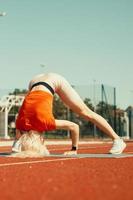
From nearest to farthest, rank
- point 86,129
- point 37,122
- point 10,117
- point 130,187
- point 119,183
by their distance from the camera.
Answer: point 130,187
point 119,183
point 37,122
point 86,129
point 10,117

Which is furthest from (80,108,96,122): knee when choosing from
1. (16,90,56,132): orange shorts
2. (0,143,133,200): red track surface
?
(0,143,133,200): red track surface

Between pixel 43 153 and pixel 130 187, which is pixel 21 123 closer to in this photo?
pixel 43 153

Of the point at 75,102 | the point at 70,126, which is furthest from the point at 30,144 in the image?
the point at 75,102

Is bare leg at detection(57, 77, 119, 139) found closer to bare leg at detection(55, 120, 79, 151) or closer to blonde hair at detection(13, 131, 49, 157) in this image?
bare leg at detection(55, 120, 79, 151)

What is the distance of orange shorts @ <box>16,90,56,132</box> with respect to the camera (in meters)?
9.57

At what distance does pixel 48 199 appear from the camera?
4090 mm

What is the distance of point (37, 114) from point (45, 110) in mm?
174

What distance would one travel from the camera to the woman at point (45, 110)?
9609mm

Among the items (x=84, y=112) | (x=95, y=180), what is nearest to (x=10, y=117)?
(x=84, y=112)

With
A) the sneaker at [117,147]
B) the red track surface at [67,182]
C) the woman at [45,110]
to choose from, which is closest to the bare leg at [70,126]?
the woman at [45,110]

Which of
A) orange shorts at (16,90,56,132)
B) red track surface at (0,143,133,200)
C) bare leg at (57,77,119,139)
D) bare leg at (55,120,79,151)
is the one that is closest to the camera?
red track surface at (0,143,133,200)

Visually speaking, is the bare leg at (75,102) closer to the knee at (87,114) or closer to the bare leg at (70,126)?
the knee at (87,114)

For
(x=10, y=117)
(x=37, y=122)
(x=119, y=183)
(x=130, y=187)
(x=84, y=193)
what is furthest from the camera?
(x=10, y=117)

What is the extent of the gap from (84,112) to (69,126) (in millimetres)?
366
